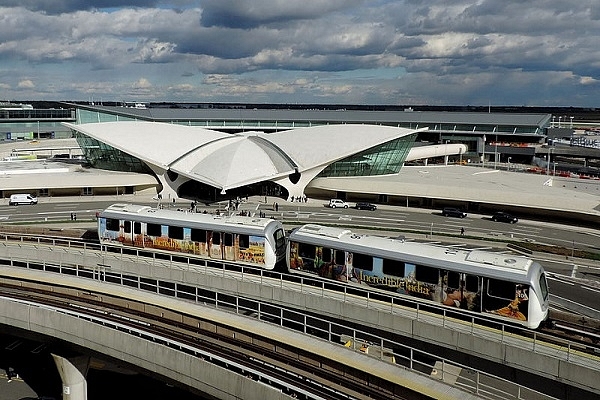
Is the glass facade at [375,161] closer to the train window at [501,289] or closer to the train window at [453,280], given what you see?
the train window at [453,280]

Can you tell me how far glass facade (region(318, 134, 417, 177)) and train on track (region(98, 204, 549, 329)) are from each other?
32.8 metres

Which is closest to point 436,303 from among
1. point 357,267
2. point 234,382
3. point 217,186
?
point 357,267

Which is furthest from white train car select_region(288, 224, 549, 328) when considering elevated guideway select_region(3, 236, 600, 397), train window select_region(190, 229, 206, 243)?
train window select_region(190, 229, 206, 243)

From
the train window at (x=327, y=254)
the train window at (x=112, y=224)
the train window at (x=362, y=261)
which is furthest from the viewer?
the train window at (x=112, y=224)

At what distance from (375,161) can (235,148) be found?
16150 millimetres

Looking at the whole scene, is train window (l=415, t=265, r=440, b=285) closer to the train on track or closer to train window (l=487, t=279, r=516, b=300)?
the train on track

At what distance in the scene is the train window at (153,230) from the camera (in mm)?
29750

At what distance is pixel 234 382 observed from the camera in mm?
14742

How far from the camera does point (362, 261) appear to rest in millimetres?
23219

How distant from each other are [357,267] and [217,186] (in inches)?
1313

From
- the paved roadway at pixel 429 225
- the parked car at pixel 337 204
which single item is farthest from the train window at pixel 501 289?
the parked car at pixel 337 204

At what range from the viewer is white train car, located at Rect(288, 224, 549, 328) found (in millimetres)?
19375

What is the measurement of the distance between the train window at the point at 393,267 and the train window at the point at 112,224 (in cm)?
1641

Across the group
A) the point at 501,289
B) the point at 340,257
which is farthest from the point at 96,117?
the point at 501,289
